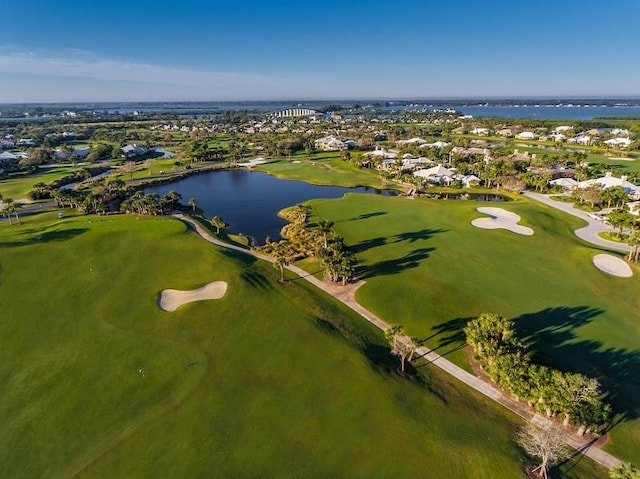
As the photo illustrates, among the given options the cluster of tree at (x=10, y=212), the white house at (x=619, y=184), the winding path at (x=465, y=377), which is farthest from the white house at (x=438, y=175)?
the cluster of tree at (x=10, y=212)

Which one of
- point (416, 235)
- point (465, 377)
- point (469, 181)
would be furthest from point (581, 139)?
point (465, 377)

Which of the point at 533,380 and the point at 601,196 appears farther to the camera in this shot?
the point at 601,196

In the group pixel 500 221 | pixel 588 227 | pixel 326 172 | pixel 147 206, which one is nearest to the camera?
pixel 500 221

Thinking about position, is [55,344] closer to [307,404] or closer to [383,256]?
[307,404]

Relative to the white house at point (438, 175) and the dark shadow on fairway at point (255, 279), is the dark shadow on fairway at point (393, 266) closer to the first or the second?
the dark shadow on fairway at point (255, 279)

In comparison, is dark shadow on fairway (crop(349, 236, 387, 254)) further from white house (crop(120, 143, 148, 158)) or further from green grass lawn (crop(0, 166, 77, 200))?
white house (crop(120, 143, 148, 158))

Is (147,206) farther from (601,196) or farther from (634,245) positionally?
(601,196)
